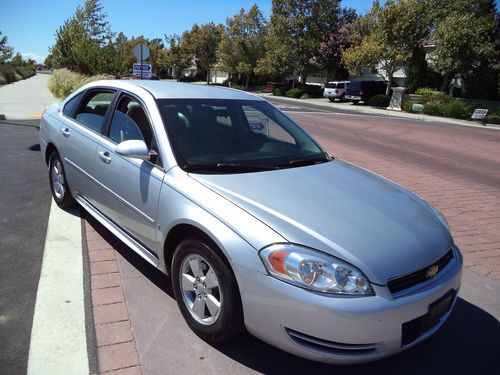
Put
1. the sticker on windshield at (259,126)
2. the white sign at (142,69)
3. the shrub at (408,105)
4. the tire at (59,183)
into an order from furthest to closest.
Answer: the shrub at (408,105), the white sign at (142,69), the tire at (59,183), the sticker on windshield at (259,126)

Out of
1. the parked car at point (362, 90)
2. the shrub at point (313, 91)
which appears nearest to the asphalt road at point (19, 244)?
the parked car at point (362, 90)

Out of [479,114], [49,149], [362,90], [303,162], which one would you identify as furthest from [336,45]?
[303,162]

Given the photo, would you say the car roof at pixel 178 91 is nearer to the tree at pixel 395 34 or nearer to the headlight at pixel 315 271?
the headlight at pixel 315 271

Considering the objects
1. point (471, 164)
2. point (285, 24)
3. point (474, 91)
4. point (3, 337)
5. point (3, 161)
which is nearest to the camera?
point (3, 337)

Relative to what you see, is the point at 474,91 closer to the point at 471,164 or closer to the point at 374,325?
the point at 471,164

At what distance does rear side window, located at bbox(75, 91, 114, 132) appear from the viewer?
4129 millimetres

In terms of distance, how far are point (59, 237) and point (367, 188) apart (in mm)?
2974

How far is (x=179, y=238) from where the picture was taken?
9.66 feet

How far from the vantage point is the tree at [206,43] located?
62.1m

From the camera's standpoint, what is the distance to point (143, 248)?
133 inches

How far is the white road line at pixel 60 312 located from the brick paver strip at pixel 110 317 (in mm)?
97

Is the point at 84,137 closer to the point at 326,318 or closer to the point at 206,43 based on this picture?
the point at 326,318

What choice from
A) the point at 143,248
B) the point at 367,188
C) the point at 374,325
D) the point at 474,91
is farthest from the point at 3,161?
the point at 474,91

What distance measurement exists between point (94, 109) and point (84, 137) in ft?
1.18
